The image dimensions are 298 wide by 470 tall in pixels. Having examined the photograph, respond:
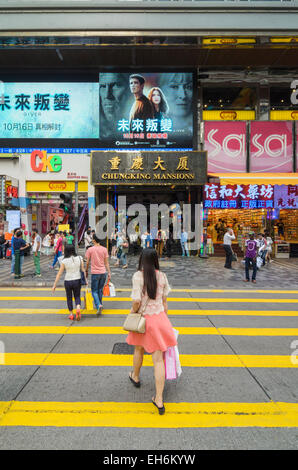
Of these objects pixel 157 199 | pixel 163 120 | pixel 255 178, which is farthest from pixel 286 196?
pixel 163 120

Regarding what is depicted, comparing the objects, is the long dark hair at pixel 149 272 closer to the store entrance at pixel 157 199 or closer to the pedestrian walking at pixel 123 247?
the pedestrian walking at pixel 123 247

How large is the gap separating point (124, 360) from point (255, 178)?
15.8 meters

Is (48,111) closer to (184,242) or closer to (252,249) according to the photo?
(184,242)

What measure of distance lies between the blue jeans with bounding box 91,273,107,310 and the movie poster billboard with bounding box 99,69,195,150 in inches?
553

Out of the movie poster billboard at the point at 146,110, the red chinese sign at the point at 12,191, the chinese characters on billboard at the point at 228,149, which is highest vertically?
the movie poster billboard at the point at 146,110

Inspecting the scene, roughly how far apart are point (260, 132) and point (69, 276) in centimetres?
1739

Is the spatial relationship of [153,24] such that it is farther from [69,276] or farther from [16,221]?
[69,276]

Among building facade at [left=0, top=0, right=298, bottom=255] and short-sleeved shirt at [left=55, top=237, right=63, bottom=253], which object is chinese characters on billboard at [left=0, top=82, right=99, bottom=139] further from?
short-sleeved shirt at [left=55, top=237, right=63, bottom=253]

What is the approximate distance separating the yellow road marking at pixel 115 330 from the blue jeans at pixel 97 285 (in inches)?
38.1

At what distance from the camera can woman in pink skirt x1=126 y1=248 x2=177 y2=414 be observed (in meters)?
3.20

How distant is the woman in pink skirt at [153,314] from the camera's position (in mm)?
3201

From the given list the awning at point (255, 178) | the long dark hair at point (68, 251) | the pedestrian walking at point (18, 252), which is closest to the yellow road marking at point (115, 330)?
the long dark hair at point (68, 251)

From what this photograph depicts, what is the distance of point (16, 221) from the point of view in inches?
756

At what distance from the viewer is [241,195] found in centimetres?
1769
